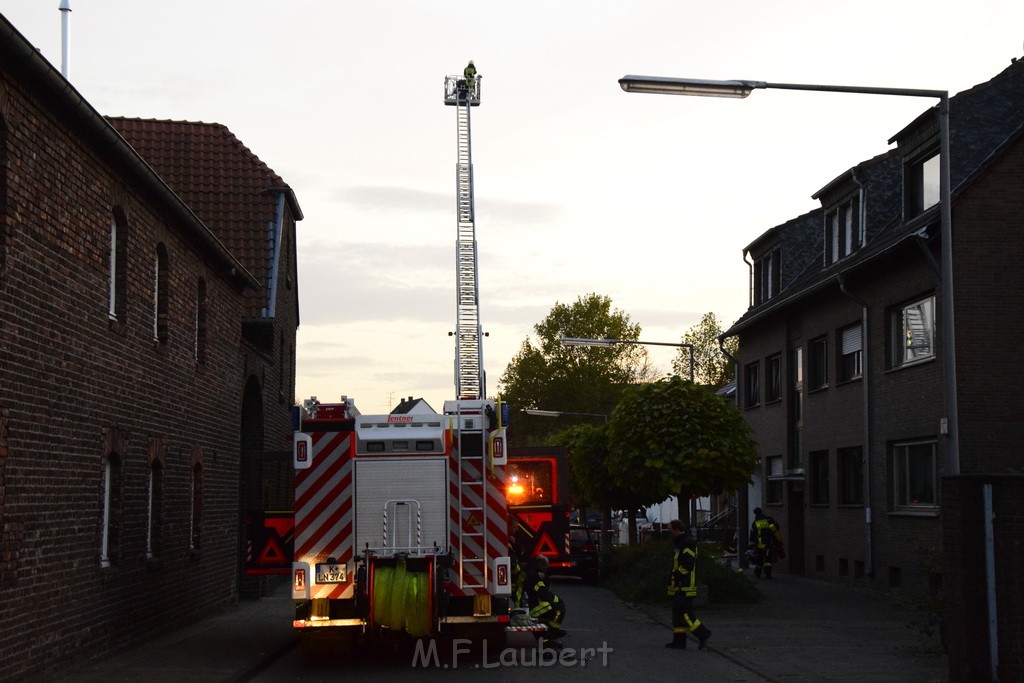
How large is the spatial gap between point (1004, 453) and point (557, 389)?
50.3 metres

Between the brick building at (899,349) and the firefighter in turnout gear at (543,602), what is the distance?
4.41 m

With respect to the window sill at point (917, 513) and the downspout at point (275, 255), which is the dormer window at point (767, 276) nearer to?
the window sill at point (917, 513)

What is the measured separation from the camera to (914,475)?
81.7 ft

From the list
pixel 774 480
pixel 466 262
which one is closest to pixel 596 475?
pixel 774 480

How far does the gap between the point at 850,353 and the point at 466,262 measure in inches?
902

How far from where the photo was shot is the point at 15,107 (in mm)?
11648

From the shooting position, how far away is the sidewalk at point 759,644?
1373 centimetres

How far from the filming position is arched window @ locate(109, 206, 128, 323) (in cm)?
1558

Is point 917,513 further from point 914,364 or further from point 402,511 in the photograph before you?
point 402,511

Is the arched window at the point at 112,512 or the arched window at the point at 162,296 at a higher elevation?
the arched window at the point at 162,296

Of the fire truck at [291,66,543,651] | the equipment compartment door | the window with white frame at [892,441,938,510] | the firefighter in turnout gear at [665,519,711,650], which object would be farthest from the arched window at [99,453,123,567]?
the window with white frame at [892,441,938,510]

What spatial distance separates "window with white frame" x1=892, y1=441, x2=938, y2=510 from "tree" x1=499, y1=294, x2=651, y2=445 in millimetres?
45456

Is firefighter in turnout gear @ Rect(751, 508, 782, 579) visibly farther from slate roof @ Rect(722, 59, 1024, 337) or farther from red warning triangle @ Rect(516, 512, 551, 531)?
red warning triangle @ Rect(516, 512, 551, 531)

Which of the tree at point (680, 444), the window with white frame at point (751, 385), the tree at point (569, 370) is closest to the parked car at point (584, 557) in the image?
the tree at point (680, 444)
